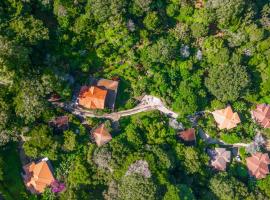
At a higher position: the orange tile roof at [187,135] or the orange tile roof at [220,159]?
the orange tile roof at [187,135]

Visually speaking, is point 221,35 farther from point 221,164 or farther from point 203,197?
point 203,197

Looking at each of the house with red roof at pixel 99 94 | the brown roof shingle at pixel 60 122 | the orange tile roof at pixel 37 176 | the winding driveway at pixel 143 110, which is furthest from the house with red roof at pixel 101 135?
the orange tile roof at pixel 37 176

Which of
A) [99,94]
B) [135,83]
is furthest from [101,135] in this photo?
[135,83]

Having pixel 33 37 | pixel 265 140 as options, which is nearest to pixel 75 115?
pixel 33 37

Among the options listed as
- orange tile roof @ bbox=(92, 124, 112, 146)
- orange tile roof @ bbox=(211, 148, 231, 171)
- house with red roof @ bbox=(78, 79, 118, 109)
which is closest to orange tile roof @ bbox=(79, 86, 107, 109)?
house with red roof @ bbox=(78, 79, 118, 109)

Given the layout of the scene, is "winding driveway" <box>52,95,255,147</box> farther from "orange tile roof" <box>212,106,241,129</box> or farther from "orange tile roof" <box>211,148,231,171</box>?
"orange tile roof" <box>212,106,241,129</box>

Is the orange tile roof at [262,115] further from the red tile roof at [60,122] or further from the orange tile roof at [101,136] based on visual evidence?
the red tile roof at [60,122]
